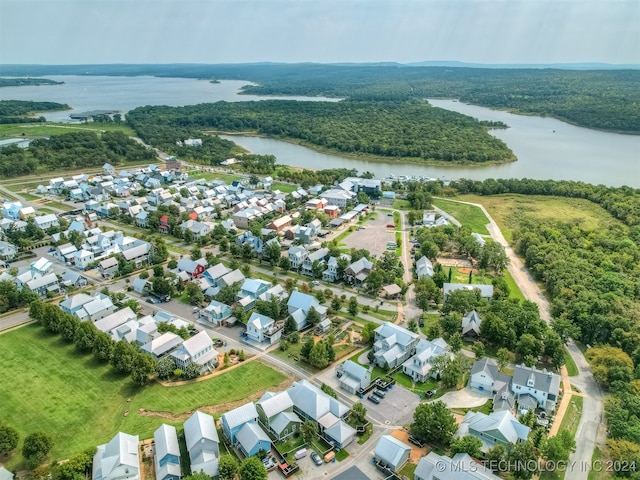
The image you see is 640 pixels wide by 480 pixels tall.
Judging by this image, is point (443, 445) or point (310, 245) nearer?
point (443, 445)

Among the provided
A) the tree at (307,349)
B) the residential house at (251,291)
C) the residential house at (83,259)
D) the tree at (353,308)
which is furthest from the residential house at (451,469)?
the residential house at (83,259)

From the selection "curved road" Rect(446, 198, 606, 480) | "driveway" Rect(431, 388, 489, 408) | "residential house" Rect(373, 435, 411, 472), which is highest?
"residential house" Rect(373, 435, 411, 472)

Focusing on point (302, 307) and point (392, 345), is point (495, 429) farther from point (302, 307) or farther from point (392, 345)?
point (302, 307)

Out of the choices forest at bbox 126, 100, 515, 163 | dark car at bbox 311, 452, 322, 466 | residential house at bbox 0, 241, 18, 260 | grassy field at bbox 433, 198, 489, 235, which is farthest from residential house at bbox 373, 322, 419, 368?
forest at bbox 126, 100, 515, 163

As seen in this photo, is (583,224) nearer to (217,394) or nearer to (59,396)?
(217,394)

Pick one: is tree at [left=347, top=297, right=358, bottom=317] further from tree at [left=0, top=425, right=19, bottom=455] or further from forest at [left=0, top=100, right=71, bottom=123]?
forest at [left=0, top=100, right=71, bottom=123]

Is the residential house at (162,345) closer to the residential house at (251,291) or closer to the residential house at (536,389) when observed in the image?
the residential house at (251,291)

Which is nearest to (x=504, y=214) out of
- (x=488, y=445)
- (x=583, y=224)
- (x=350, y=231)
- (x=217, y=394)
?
(x=583, y=224)
